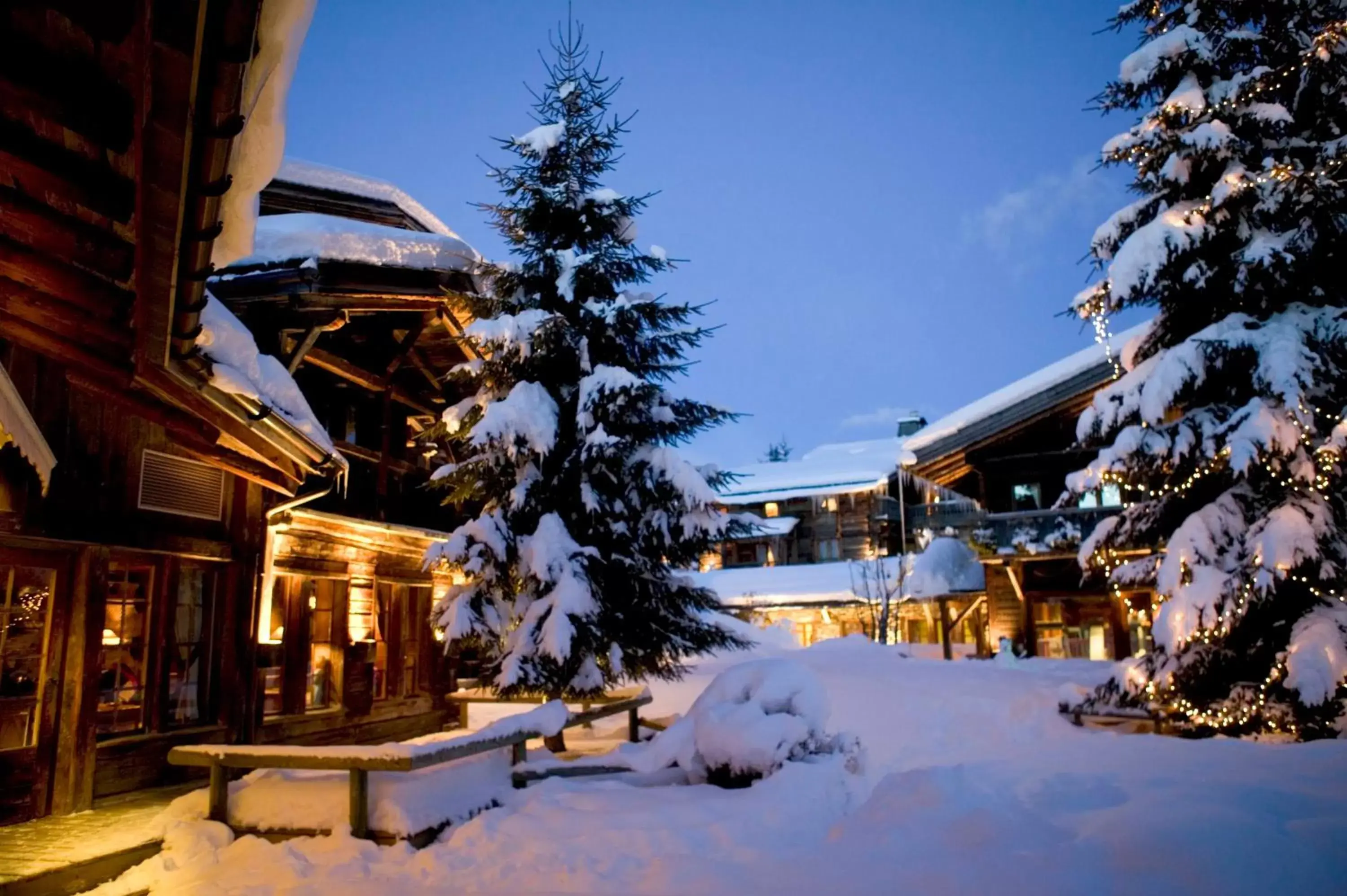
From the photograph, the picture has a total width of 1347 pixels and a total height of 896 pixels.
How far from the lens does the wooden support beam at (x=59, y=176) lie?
11.6 ft

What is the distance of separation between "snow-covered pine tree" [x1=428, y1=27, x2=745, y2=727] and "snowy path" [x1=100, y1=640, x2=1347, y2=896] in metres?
3.53

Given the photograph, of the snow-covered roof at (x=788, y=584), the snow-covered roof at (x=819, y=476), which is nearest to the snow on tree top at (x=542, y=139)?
the snow-covered roof at (x=788, y=584)

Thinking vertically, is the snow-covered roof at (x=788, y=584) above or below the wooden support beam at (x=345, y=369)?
below

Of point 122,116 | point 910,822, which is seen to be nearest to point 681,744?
point 910,822

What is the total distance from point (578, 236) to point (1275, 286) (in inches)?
410

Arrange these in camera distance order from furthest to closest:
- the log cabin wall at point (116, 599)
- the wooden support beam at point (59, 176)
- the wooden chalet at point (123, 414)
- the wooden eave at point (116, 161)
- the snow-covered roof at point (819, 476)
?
the snow-covered roof at point (819, 476) → the log cabin wall at point (116, 599) → the wooden support beam at point (59, 176) → the wooden chalet at point (123, 414) → the wooden eave at point (116, 161)

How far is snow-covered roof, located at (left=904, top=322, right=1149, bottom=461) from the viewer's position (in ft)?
74.2

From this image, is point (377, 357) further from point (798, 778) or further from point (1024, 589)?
point (1024, 589)

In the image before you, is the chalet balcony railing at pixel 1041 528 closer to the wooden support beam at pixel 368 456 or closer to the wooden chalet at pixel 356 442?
the wooden chalet at pixel 356 442

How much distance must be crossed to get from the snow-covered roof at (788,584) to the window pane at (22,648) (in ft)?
90.4

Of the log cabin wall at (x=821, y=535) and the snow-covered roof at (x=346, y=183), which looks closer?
the snow-covered roof at (x=346, y=183)

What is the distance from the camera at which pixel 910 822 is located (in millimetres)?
6160

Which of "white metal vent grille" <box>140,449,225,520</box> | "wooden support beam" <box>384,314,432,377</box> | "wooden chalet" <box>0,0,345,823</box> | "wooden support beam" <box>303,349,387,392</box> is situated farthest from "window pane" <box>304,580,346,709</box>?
"wooden support beam" <box>384,314,432,377</box>

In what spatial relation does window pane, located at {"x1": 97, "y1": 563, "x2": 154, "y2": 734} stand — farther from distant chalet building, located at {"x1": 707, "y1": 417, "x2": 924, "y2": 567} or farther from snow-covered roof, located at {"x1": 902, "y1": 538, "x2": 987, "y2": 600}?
distant chalet building, located at {"x1": 707, "y1": 417, "x2": 924, "y2": 567}
